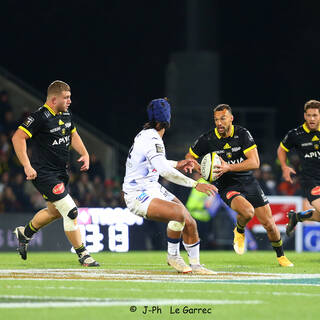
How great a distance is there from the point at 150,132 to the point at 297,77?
2059 cm

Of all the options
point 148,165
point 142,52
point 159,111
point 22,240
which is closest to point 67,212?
point 22,240

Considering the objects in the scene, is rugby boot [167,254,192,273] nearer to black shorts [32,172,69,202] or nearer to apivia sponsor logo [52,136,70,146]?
black shorts [32,172,69,202]

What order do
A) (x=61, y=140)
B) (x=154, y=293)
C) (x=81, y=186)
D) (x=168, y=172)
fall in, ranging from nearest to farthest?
(x=154, y=293) → (x=168, y=172) → (x=61, y=140) → (x=81, y=186)

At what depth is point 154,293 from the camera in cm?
846

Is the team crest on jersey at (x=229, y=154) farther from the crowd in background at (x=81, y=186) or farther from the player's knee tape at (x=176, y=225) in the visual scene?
the crowd in background at (x=81, y=186)

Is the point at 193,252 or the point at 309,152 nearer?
the point at 193,252

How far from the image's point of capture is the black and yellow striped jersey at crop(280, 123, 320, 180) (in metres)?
13.0

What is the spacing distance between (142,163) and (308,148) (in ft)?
10.7

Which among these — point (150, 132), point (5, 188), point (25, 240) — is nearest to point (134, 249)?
point (5, 188)

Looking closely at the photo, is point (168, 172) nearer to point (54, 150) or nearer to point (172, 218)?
point (172, 218)

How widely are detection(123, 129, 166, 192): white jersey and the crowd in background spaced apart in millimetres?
7412

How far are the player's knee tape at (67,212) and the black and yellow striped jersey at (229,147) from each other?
1876mm

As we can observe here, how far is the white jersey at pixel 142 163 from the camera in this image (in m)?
10.4

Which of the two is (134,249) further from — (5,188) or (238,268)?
(238,268)
